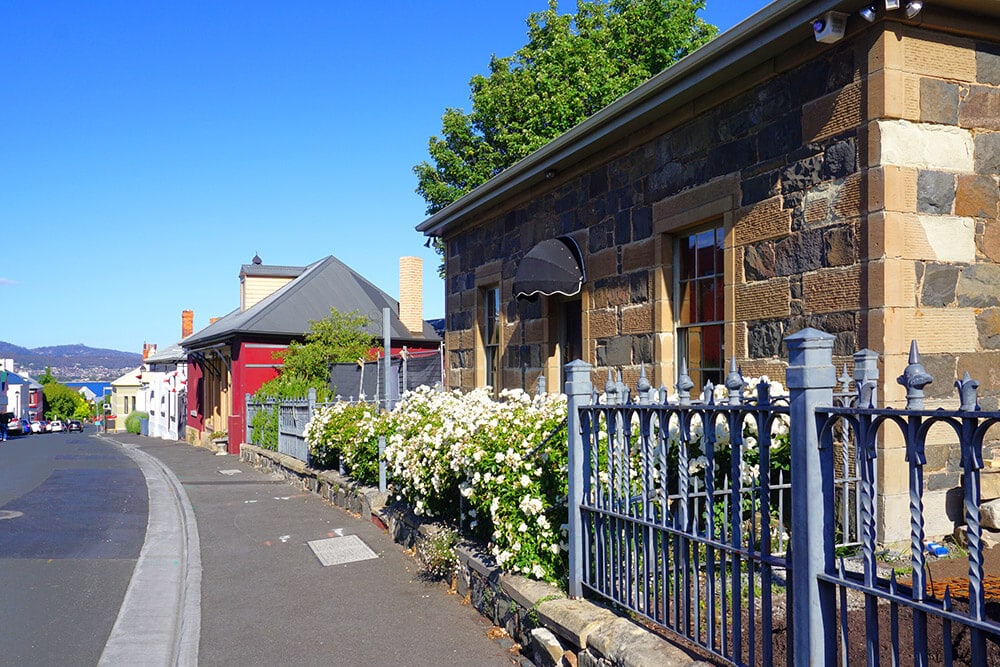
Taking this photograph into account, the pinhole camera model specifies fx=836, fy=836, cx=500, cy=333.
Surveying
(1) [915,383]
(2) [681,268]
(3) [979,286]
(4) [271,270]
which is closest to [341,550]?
(2) [681,268]

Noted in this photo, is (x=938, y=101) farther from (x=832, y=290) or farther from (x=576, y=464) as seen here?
(x=576, y=464)

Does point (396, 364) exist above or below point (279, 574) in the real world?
above

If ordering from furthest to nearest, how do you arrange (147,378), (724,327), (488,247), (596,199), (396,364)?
(147,378), (396,364), (488,247), (596,199), (724,327)

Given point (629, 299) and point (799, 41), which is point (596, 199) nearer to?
point (629, 299)

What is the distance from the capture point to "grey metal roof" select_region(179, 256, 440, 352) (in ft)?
83.9

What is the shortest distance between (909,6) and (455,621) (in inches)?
201

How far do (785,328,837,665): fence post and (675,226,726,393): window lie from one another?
4.38 metres

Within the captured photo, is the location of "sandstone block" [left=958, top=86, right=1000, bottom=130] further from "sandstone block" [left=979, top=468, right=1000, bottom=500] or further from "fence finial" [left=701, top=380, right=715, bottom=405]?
"fence finial" [left=701, top=380, right=715, bottom=405]

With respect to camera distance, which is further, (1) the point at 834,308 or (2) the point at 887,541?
(1) the point at 834,308

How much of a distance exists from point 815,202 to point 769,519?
352 centimetres

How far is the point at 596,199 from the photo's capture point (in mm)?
9180

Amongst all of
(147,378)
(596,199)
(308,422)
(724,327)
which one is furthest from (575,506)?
(147,378)

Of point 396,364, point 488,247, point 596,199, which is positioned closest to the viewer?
point 596,199

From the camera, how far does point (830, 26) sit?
5.64 m
